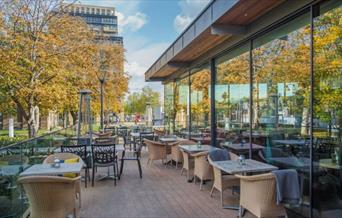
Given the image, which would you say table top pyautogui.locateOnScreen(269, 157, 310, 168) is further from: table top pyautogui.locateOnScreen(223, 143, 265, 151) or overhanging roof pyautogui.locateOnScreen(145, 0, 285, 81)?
overhanging roof pyautogui.locateOnScreen(145, 0, 285, 81)

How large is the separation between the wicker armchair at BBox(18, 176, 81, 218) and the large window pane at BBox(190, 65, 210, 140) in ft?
17.0

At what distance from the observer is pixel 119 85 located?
18.6 meters

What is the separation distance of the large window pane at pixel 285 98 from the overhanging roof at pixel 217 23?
43 cm

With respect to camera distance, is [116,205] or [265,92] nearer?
[116,205]

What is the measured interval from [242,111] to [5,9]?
888cm

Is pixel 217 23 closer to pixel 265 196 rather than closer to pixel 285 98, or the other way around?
pixel 285 98

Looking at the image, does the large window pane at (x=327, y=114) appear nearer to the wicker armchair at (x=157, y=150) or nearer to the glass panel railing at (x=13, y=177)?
the glass panel railing at (x=13, y=177)

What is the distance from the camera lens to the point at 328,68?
3615 millimetres

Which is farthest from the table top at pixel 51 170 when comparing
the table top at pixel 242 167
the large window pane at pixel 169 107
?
the large window pane at pixel 169 107

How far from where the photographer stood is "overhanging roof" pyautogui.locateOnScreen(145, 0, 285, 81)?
14.4 feet

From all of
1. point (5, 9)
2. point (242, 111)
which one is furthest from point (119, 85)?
point (242, 111)

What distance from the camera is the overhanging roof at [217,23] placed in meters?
4.40

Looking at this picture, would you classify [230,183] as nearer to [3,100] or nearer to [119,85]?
[3,100]

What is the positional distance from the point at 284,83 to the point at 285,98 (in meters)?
0.25
